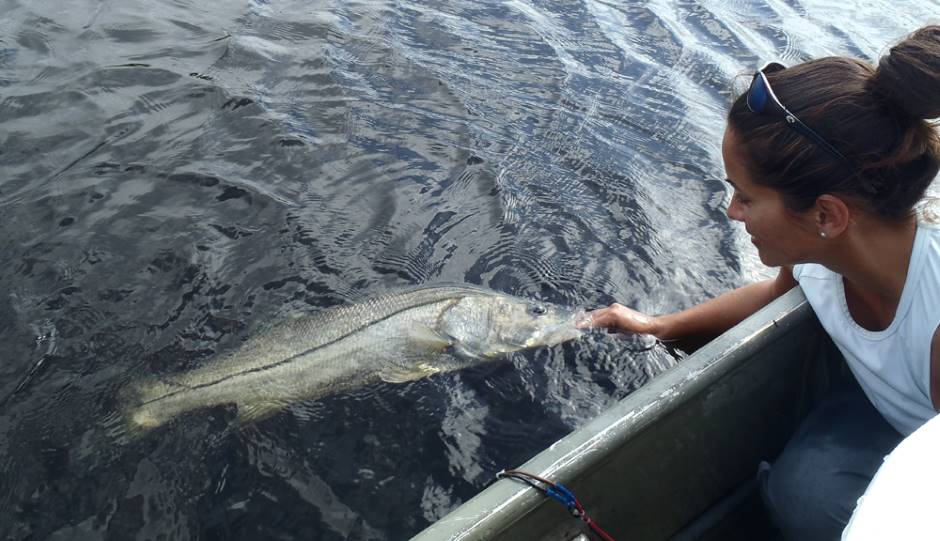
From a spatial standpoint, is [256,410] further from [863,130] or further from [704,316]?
[863,130]

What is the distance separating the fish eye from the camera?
184 inches

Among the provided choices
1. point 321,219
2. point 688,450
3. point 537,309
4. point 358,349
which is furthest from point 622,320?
point 321,219

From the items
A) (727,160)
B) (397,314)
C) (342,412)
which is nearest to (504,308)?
(397,314)

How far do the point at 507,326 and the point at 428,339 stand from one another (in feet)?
1.73

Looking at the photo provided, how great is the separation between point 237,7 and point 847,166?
26.1ft

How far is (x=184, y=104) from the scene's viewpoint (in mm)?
6715

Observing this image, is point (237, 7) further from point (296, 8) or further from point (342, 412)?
point (342, 412)

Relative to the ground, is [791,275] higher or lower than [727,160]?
lower

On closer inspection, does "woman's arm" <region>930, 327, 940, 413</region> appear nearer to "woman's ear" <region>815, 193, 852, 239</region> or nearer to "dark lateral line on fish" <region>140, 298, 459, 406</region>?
"woman's ear" <region>815, 193, 852, 239</region>

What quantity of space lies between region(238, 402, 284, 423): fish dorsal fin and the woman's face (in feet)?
8.67

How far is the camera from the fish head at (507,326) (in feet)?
15.0

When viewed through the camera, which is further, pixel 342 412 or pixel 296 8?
pixel 296 8

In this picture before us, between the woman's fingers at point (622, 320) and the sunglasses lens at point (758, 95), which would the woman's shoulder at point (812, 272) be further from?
the woman's fingers at point (622, 320)

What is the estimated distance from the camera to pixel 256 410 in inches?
158
